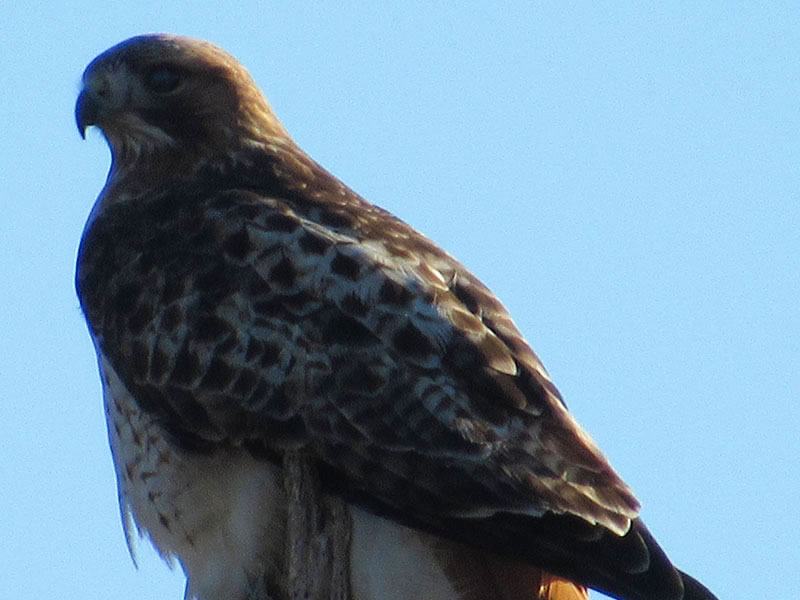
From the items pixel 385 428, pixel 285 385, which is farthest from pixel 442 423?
Answer: pixel 285 385

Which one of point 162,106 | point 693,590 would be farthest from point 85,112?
point 693,590

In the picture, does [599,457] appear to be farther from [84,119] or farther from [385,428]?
[84,119]

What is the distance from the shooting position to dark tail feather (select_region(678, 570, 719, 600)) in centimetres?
566

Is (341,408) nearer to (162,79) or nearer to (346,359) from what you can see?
(346,359)

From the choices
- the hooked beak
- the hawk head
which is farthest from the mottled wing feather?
the hooked beak

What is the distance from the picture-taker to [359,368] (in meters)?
6.18

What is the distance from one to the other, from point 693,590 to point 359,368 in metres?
1.25

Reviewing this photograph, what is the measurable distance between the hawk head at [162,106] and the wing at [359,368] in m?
0.64

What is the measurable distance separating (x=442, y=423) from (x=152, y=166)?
2110 millimetres

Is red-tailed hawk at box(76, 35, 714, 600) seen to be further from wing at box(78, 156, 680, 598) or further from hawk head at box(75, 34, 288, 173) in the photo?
hawk head at box(75, 34, 288, 173)

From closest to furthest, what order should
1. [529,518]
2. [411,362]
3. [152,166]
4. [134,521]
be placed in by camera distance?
[529,518] → [411,362] → [134,521] → [152,166]

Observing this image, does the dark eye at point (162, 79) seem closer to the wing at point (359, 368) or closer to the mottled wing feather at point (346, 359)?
the wing at point (359, 368)

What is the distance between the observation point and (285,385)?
6.25 metres

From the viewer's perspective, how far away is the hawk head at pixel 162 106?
769 cm
